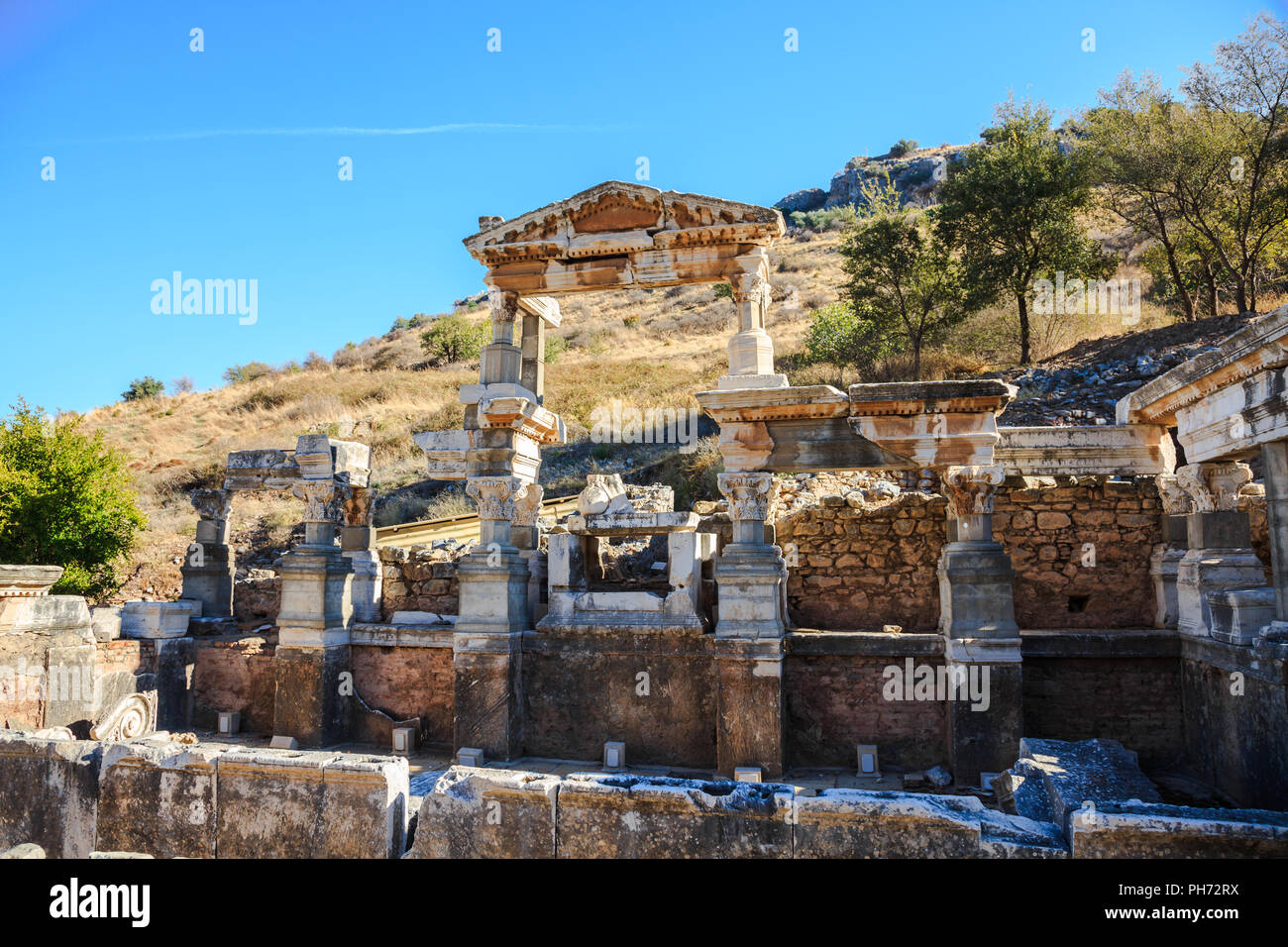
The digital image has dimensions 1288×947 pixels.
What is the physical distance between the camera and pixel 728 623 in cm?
880

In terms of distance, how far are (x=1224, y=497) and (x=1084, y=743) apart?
303 centimetres

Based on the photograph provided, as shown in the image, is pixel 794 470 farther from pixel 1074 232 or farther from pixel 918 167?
pixel 918 167

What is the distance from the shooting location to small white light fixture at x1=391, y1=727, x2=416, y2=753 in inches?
400

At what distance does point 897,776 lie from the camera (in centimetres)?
861

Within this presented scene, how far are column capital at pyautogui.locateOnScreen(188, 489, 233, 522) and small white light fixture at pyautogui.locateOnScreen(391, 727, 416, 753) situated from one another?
4.96 m

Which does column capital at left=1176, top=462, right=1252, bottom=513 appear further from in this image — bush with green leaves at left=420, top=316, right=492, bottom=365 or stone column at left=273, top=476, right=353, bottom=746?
bush with green leaves at left=420, top=316, right=492, bottom=365

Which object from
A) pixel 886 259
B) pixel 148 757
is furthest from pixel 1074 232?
pixel 148 757

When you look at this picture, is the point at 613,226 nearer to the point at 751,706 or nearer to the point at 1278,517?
the point at 751,706

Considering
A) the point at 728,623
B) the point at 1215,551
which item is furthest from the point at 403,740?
the point at 1215,551

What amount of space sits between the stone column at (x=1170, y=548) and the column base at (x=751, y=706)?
4.40 m

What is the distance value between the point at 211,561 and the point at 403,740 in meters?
4.75

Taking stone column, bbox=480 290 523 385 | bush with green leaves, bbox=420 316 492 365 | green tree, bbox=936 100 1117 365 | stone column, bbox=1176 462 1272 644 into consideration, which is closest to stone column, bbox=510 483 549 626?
stone column, bbox=480 290 523 385

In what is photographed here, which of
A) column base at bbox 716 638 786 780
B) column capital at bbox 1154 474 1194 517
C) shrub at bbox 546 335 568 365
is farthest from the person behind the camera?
shrub at bbox 546 335 568 365

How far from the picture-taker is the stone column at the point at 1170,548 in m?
9.05
